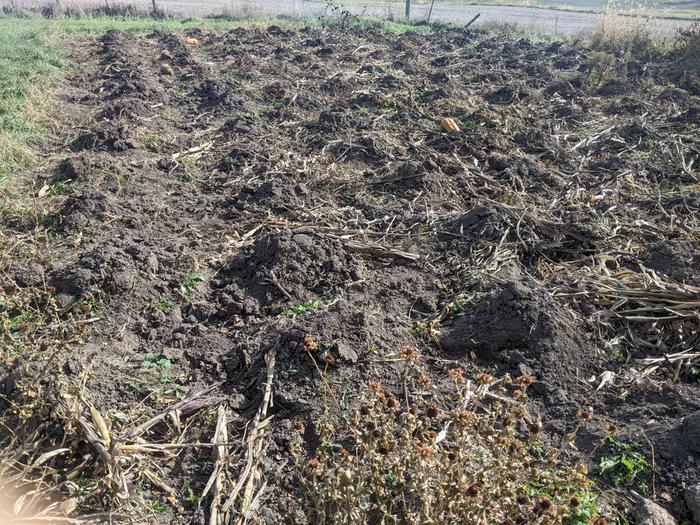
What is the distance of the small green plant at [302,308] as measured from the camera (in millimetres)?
4742

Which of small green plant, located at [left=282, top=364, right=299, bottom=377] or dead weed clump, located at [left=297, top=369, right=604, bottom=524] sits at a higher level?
dead weed clump, located at [left=297, top=369, right=604, bottom=524]

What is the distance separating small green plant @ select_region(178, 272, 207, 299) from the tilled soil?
3 centimetres

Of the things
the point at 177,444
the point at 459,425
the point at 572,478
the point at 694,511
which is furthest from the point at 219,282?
the point at 694,511

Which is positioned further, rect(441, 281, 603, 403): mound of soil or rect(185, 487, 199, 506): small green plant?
rect(441, 281, 603, 403): mound of soil

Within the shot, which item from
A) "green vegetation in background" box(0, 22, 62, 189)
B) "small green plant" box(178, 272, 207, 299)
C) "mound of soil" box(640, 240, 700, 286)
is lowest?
"small green plant" box(178, 272, 207, 299)

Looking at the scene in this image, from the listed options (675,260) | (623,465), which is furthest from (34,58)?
(623,465)

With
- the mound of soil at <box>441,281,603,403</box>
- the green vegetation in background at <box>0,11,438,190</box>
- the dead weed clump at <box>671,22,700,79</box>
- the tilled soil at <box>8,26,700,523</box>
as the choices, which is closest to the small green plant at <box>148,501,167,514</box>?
the tilled soil at <box>8,26,700,523</box>

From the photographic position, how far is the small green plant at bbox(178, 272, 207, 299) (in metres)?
5.06

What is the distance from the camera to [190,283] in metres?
5.19

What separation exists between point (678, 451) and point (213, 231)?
451 centimetres

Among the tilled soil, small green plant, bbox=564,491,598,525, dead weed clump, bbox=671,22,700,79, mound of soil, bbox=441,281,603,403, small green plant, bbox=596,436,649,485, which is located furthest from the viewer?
dead weed clump, bbox=671,22,700,79

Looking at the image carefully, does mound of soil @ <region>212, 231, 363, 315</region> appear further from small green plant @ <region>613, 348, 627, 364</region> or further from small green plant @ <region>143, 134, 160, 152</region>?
small green plant @ <region>143, 134, 160, 152</region>

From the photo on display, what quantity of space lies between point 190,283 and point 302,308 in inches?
42.0

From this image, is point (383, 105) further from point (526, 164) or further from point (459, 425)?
point (459, 425)
